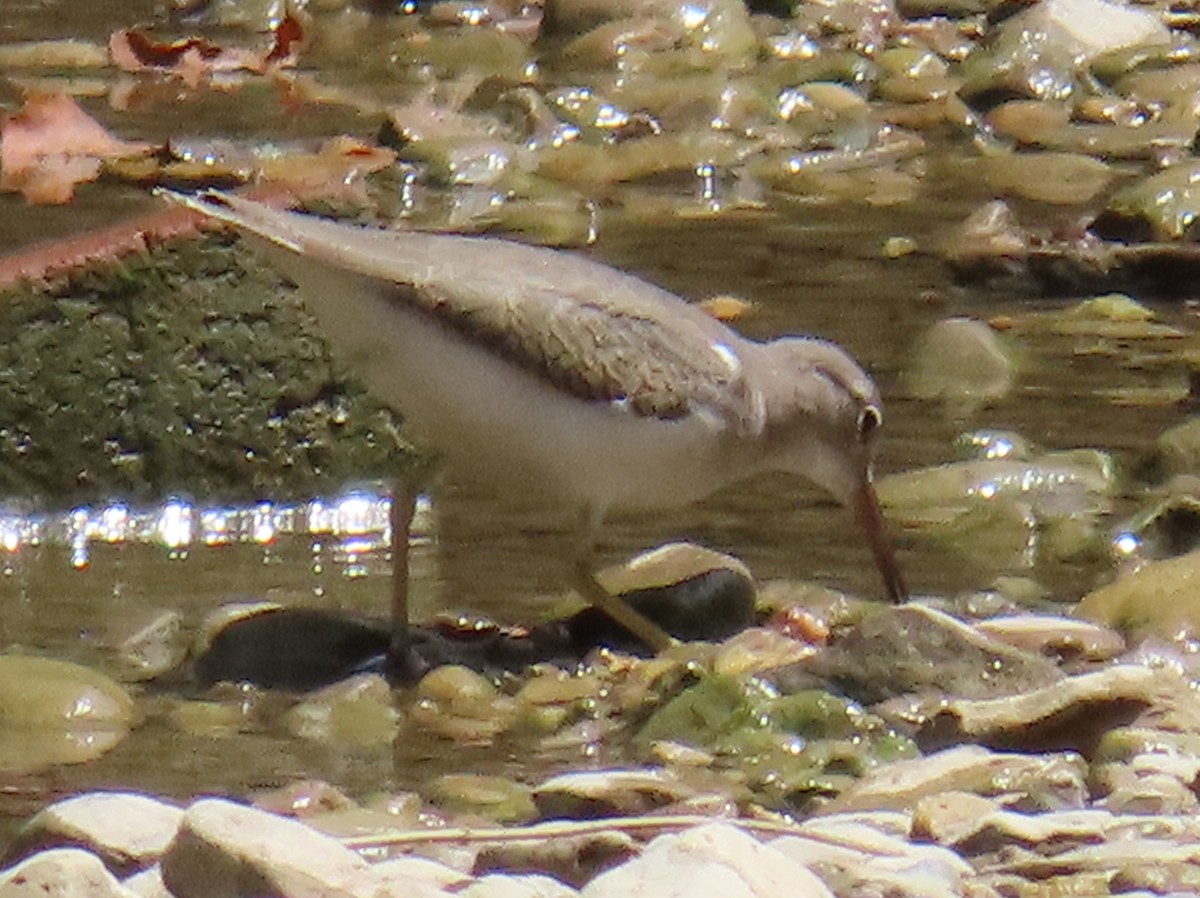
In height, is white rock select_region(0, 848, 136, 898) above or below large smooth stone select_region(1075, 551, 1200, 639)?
below

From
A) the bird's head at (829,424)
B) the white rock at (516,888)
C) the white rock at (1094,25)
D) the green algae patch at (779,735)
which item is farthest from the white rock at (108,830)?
the white rock at (1094,25)

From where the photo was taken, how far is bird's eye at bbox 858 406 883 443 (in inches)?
274

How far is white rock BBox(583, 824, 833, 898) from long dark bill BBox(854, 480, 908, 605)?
2.64 m

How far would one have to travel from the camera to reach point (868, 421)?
22.9ft

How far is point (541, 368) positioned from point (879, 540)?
1142 mm

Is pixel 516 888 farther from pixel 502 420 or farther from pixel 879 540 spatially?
pixel 879 540

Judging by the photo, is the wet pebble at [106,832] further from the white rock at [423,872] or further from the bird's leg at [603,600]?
the bird's leg at [603,600]

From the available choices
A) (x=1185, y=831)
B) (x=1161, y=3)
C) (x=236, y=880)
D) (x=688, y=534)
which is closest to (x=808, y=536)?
(x=688, y=534)

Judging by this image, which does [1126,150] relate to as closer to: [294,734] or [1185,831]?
[294,734]

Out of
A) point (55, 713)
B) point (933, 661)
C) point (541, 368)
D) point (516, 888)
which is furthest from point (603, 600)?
point (516, 888)

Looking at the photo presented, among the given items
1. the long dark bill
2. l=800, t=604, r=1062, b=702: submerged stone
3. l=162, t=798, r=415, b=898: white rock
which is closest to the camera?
l=162, t=798, r=415, b=898: white rock

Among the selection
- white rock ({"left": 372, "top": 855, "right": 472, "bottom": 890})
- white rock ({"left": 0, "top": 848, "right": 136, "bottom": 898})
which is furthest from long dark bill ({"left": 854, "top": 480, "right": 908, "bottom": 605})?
white rock ({"left": 0, "top": 848, "right": 136, "bottom": 898})

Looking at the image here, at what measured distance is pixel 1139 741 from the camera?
5098 millimetres

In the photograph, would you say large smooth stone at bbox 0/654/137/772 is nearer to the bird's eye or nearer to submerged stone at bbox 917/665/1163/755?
submerged stone at bbox 917/665/1163/755
